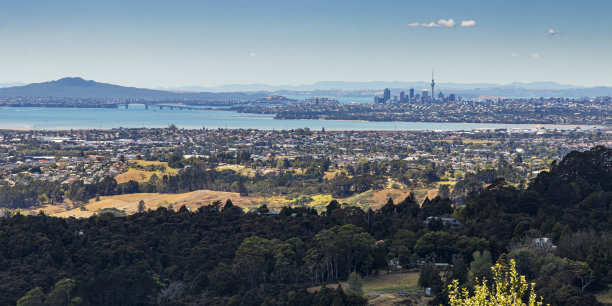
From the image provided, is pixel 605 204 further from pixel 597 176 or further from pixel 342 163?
pixel 342 163

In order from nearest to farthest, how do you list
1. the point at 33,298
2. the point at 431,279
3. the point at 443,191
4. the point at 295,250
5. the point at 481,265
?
the point at 33,298, the point at 431,279, the point at 481,265, the point at 295,250, the point at 443,191

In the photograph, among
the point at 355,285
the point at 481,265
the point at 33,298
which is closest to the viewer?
the point at 33,298

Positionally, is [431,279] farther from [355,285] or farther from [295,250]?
[295,250]

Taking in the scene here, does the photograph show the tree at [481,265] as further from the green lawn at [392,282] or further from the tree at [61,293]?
the tree at [61,293]

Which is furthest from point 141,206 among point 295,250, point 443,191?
point 443,191

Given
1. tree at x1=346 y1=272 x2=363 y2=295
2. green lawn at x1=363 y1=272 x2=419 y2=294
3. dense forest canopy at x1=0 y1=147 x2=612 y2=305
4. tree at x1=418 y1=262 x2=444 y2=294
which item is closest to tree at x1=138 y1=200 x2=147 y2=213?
dense forest canopy at x1=0 y1=147 x2=612 y2=305

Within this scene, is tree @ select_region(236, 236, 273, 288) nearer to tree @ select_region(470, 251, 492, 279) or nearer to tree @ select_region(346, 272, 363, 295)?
tree @ select_region(346, 272, 363, 295)

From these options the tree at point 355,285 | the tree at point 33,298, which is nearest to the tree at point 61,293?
the tree at point 33,298
